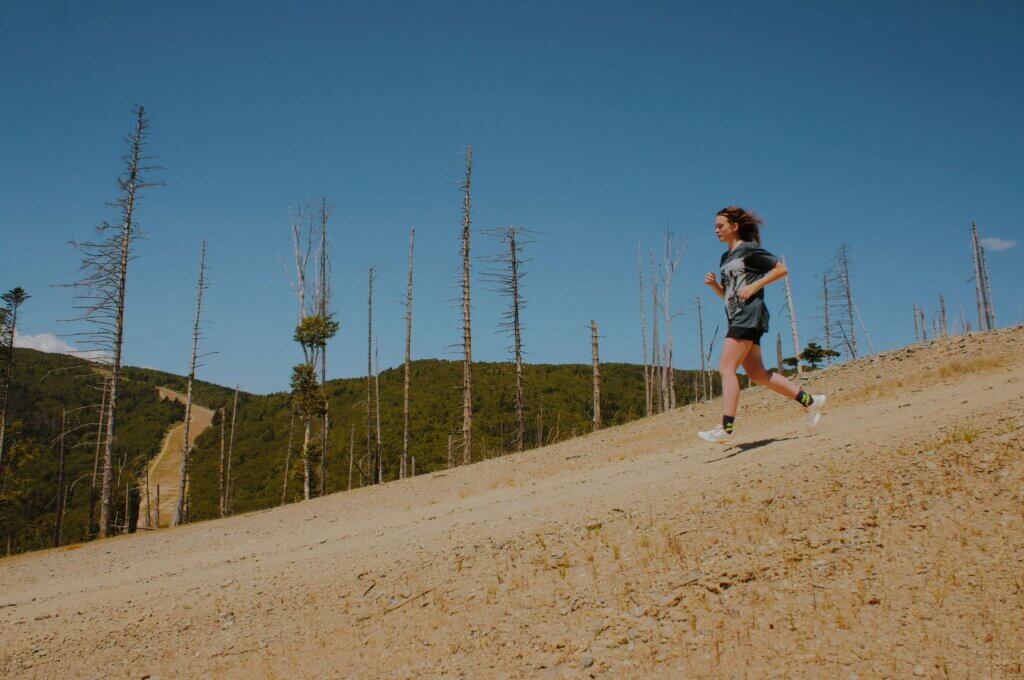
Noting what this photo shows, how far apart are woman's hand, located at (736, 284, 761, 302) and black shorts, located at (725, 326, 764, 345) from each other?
35 centimetres

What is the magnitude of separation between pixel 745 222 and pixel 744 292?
3.24ft

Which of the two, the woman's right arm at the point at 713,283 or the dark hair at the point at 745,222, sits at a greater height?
the dark hair at the point at 745,222

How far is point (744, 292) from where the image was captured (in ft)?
22.0

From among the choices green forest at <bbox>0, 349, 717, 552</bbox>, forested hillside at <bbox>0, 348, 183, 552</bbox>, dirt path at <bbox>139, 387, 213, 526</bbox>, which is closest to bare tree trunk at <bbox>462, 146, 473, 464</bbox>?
forested hillside at <bbox>0, 348, 183, 552</bbox>

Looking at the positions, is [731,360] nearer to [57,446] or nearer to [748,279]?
[748,279]

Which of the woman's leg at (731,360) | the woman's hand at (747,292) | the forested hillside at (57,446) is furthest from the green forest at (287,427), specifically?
the woman's hand at (747,292)

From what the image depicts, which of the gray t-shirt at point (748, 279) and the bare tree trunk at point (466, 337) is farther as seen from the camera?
the bare tree trunk at point (466, 337)

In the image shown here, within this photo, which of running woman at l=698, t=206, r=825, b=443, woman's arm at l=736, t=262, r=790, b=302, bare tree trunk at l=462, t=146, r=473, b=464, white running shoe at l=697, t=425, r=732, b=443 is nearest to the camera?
woman's arm at l=736, t=262, r=790, b=302

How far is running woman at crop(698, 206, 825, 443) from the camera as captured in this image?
6707mm

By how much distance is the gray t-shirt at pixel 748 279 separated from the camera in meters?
6.71

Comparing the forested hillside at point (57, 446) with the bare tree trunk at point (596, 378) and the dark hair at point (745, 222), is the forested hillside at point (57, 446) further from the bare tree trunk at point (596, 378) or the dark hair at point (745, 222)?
the dark hair at point (745, 222)

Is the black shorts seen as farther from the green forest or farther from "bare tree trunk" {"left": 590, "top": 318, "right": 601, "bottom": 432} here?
the green forest

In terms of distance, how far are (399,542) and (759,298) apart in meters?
5.95

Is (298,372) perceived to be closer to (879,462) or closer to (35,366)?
(879,462)
